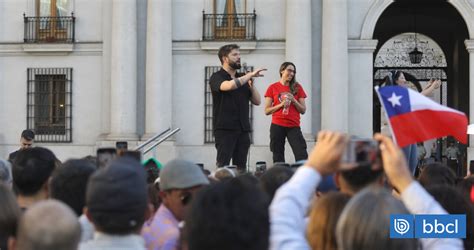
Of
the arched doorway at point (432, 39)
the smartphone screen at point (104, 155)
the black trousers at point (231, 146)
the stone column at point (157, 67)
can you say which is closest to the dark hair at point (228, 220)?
the smartphone screen at point (104, 155)

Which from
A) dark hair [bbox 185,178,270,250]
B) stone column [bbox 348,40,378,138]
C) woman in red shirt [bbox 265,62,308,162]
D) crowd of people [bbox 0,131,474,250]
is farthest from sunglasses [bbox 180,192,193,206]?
stone column [bbox 348,40,378,138]

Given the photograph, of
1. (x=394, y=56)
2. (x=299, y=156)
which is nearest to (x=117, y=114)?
(x=299, y=156)

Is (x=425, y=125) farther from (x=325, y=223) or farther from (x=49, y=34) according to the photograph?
(x=49, y=34)

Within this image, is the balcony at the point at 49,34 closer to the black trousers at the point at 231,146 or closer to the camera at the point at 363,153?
the black trousers at the point at 231,146

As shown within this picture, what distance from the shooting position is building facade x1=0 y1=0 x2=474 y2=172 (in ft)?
73.3

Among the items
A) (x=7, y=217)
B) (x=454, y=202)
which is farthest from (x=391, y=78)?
(x=7, y=217)

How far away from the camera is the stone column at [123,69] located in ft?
73.8

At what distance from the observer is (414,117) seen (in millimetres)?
5883

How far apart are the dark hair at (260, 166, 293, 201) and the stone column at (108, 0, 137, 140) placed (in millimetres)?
16386

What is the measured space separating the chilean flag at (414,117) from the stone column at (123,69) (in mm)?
16819

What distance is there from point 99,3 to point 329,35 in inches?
243

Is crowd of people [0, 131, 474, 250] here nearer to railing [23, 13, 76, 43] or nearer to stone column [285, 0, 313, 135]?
stone column [285, 0, 313, 135]

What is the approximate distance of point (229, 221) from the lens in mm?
3584

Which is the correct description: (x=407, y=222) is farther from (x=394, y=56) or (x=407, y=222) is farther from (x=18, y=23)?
(x=394, y=56)
